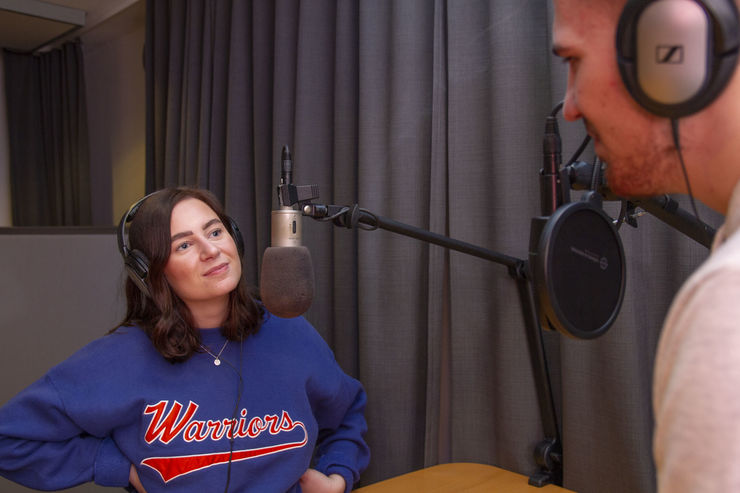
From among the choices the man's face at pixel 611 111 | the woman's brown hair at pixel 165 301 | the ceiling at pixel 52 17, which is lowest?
the woman's brown hair at pixel 165 301

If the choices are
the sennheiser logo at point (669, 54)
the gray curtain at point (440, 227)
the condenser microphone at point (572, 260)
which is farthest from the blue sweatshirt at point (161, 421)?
the sennheiser logo at point (669, 54)

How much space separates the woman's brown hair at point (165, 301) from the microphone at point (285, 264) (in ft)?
1.47

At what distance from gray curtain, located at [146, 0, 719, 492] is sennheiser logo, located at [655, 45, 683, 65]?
2.47 feet

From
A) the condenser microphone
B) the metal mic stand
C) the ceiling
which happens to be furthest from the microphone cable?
the ceiling

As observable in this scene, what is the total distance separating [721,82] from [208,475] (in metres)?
1.05

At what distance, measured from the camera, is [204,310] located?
1.33 m

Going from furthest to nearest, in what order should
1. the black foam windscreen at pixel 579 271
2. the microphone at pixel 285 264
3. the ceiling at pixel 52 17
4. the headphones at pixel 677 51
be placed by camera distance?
1. the ceiling at pixel 52 17
2. the microphone at pixel 285 264
3. the black foam windscreen at pixel 579 271
4. the headphones at pixel 677 51

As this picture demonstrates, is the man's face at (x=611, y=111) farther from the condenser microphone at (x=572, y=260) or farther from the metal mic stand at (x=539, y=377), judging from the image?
the metal mic stand at (x=539, y=377)

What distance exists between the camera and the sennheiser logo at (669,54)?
45cm

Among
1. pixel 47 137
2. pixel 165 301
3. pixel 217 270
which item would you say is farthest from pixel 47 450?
pixel 47 137

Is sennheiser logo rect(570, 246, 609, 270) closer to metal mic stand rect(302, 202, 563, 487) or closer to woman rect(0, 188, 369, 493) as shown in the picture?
metal mic stand rect(302, 202, 563, 487)

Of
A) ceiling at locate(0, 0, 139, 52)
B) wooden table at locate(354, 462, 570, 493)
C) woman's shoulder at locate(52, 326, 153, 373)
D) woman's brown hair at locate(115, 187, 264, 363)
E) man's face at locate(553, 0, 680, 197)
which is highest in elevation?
Answer: ceiling at locate(0, 0, 139, 52)

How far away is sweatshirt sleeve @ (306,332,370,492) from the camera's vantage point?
1344 mm

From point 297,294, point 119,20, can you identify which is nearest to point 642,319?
point 297,294
